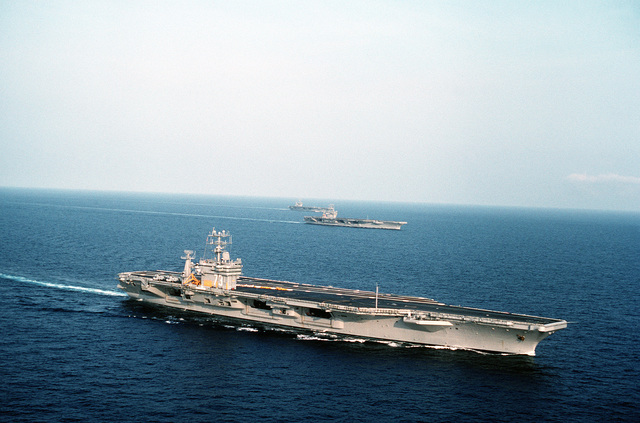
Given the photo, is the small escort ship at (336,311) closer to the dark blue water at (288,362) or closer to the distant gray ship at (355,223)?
the dark blue water at (288,362)

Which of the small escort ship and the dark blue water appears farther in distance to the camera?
the small escort ship

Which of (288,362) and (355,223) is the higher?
(355,223)

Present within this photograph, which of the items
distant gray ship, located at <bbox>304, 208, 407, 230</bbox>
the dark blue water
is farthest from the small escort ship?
distant gray ship, located at <bbox>304, 208, 407, 230</bbox>

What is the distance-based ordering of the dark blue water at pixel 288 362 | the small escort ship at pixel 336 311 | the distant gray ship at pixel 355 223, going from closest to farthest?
1. the dark blue water at pixel 288 362
2. the small escort ship at pixel 336 311
3. the distant gray ship at pixel 355 223

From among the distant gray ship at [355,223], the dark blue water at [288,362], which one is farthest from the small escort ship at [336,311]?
the distant gray ship at [355,223]

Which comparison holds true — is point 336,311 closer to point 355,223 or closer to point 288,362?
point 288,362

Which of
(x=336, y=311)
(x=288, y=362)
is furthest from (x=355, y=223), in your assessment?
(x=288, y=362)

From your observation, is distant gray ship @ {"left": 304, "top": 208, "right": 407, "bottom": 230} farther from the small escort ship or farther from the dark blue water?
the small escort ship

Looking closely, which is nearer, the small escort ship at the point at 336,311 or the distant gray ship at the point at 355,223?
the small escort ship at the point at 336,311

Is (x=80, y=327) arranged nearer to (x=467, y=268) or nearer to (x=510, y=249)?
(x=467, y=268)
